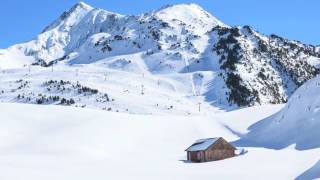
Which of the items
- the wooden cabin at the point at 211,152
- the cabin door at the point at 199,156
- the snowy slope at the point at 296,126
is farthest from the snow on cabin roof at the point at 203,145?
the snowy slope at the point at 296,126

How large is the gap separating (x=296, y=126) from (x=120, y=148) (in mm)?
30769

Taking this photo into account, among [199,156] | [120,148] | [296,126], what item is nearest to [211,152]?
[199,156]

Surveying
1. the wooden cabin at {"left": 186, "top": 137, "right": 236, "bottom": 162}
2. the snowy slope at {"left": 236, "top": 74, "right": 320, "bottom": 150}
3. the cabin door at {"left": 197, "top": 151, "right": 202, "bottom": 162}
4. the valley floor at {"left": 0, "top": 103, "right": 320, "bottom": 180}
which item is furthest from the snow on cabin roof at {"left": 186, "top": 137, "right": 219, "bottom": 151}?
the snowy slope at {"left": 236, "top": 74, "right": 320, "bottom": 150}

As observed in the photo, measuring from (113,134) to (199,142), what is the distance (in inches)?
903

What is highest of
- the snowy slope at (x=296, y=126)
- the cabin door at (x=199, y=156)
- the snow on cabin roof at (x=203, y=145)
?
the snowy slope at (x=296, y=126)

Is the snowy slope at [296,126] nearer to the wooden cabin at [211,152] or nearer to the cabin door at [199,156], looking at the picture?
the wooden cabin at [211,152]

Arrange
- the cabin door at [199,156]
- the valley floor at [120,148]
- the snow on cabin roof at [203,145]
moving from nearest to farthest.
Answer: the valley floor at [120,148] → the cabin door at [199,156] → the snow on cabin roof at [203,145]

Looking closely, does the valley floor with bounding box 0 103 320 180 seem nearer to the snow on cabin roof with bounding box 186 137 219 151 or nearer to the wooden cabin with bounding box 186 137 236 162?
the wooden cabin with bounding box 186 137 236 162

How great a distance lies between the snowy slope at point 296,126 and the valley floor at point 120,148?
3.85m

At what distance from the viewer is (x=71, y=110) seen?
126625 mm

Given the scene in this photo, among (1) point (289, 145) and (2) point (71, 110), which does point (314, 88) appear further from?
(2) point (71, 110)

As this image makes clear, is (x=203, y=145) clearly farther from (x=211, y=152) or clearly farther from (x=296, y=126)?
(x=296, y=126)

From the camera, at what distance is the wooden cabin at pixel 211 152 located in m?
89.4

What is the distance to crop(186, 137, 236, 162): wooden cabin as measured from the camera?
89.4 metres
